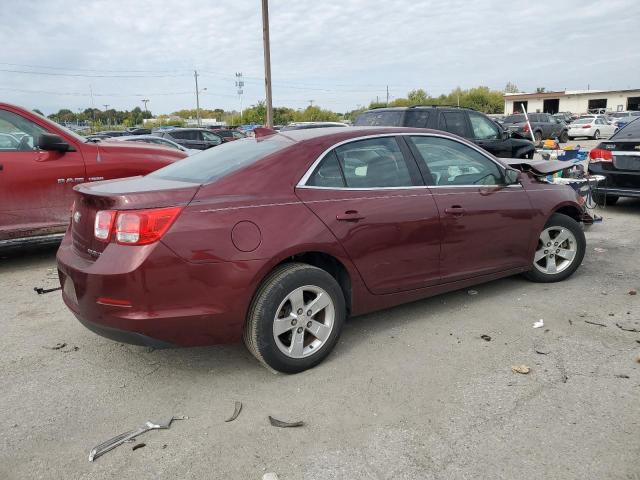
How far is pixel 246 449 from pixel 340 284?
1420mm

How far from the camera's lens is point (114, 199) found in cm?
313

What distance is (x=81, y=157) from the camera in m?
6.09

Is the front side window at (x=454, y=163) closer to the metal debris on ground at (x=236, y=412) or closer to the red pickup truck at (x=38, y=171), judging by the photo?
the metal debris on ground at (x=236, y=412)

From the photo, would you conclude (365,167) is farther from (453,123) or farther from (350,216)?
(453,123)

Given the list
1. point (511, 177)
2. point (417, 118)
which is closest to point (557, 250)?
point (511, 177)

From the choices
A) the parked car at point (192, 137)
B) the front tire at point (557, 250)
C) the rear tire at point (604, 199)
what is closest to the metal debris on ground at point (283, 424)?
the front tire at point (557, 250)

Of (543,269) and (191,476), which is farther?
(543,269)

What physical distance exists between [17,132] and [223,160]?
345cm

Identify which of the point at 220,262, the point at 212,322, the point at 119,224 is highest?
the point at 119,224

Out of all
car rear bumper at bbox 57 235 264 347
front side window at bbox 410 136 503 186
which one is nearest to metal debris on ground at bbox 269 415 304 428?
car rear bumper at bbox 57 235 264 347

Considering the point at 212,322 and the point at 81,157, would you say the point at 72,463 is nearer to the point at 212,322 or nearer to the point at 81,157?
the point at 212,322

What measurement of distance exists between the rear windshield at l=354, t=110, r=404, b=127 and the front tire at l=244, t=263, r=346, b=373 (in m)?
6.63

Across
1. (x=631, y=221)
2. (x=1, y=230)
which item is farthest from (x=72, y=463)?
(x=631, y=221)

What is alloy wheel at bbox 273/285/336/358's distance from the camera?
132 inches
